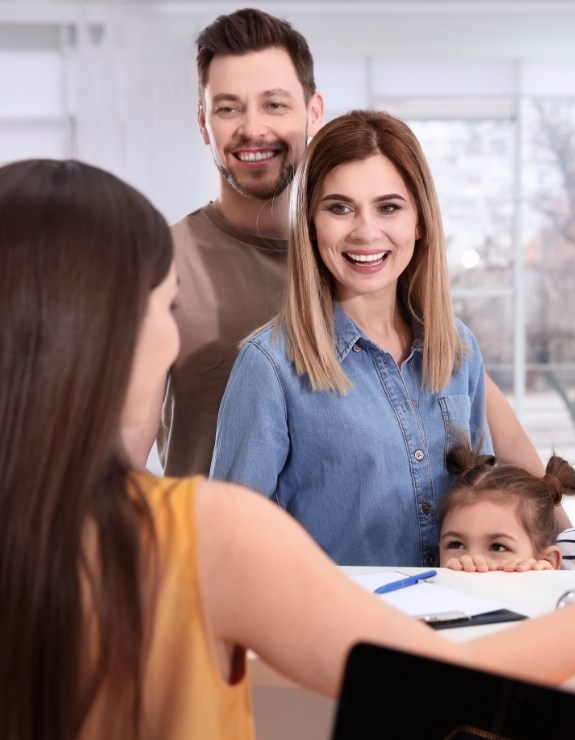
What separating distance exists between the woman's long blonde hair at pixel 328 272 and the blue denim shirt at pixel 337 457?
1.9 inches

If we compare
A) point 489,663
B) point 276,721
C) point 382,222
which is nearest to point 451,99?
point 382,222

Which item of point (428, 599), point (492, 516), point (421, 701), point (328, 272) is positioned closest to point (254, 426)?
point (328, 272)

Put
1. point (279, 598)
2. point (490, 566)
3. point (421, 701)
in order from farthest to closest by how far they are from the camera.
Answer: point (490, 566) < point (279, 598) < point (421, 701)

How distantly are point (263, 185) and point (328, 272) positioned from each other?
1.48ft

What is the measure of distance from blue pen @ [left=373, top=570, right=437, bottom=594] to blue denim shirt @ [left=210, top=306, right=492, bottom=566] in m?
0.39

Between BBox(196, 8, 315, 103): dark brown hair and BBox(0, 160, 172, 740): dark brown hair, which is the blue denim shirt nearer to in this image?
BBox(196, 8, 315, 103): dark brown hair

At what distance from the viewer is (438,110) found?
7.10 m

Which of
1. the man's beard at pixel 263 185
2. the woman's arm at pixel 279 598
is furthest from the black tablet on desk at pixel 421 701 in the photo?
the man's beard at pixel 263 185

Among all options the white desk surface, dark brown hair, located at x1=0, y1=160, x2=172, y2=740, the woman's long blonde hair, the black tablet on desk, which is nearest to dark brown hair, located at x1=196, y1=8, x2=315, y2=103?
the woman's long blonde hair

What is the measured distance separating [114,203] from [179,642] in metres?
0.38

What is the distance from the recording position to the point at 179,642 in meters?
0.85

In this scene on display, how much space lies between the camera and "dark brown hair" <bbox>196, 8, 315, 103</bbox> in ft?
8.17

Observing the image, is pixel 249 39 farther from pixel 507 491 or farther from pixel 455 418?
pixel 507 491

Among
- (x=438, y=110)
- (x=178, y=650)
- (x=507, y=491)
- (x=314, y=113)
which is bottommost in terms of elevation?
(x=507, y=491)
